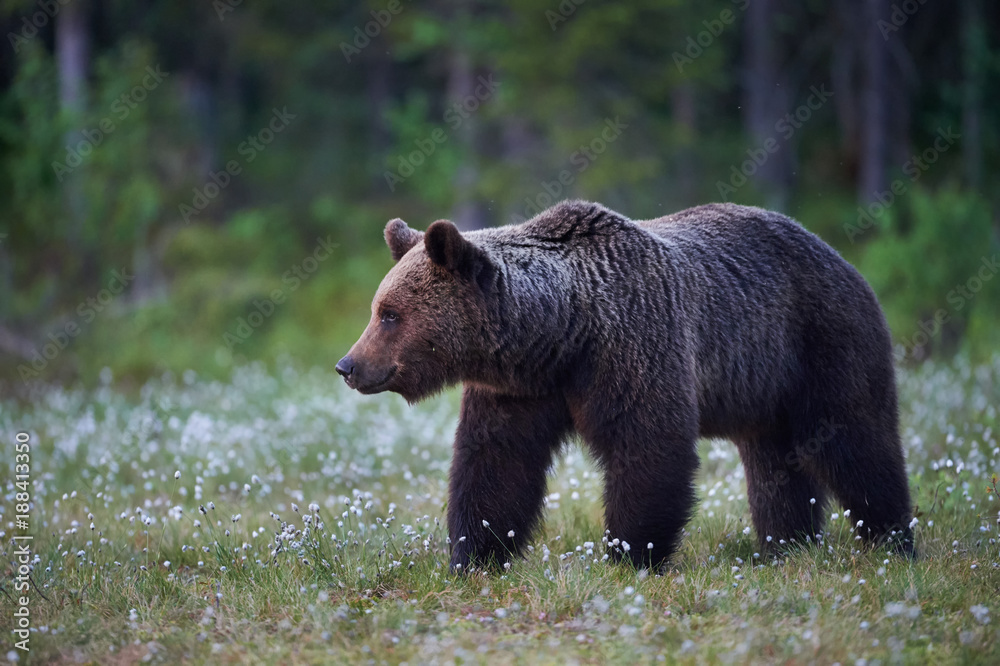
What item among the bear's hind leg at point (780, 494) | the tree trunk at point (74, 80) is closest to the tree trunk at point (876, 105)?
the bear's hind leg at point (780, 494)

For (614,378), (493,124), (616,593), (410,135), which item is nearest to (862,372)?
(614,378)

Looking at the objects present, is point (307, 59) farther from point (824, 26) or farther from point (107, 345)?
point (824, 26)

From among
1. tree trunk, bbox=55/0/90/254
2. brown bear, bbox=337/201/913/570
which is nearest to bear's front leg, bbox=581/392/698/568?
brown bear, bbox=337/201/913/570

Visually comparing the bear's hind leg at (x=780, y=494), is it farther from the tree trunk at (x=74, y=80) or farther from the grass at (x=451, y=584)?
the tree trunk at (x=74, y=80)

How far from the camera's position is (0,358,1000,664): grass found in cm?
396

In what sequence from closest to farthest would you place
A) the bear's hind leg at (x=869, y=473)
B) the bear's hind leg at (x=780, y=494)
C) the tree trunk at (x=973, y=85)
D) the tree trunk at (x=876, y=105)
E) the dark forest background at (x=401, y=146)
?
the bear's hind leg at (x=869, y=473) < the bear's hind leg at (x=780, y=494) < the dark forest background at (x=401, y=146) < the tree trunk at (x=876, y=105) < the tree trunk at (x=973, y=85)

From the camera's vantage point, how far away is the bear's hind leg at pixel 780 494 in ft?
19.2

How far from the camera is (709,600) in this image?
4.37 meters

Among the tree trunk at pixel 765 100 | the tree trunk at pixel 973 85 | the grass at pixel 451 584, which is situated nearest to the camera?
the grass at pixel 451 584

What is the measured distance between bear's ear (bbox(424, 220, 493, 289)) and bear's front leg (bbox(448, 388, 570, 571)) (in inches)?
26.5

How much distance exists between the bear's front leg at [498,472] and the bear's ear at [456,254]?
67cm

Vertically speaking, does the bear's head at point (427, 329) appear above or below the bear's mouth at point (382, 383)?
above

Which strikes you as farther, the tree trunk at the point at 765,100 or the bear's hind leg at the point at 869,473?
the tree trunk at the point at 765,100

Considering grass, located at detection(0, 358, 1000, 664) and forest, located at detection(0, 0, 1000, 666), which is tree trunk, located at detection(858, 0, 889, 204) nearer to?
forest, located at detection(0, 0, 1000, 666)
